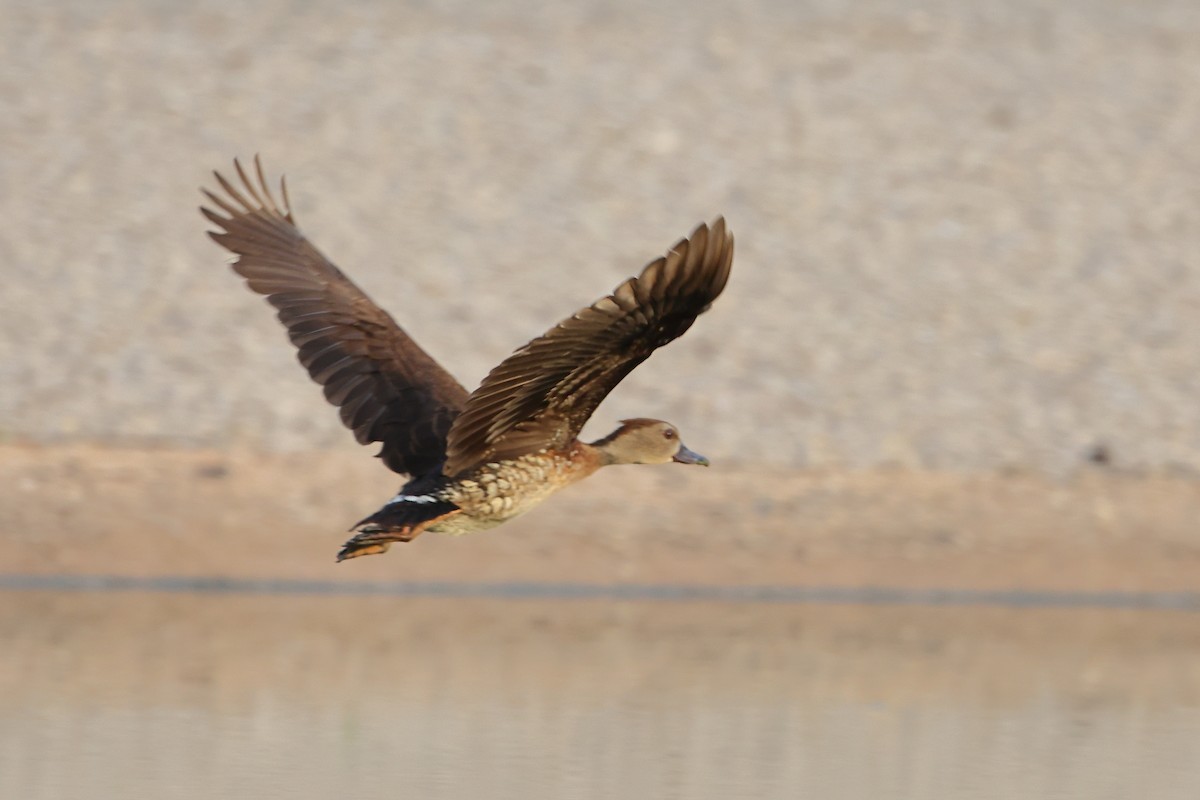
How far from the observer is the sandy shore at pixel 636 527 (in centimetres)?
1684

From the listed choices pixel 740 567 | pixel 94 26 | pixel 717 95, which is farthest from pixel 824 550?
pixel 94 26

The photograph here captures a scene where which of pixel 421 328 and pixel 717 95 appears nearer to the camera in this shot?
pixel 421 328

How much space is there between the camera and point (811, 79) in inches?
949

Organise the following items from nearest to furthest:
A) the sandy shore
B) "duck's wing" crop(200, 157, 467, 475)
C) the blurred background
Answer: "duck's wing" crop(200, 157, 467, 475)
the blurred background
the sandy shore

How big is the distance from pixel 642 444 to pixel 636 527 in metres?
7.73

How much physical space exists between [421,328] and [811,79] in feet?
21.8

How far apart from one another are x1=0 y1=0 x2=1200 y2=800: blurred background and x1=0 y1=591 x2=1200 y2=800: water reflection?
5cm

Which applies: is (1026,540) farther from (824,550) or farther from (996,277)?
(996,277)

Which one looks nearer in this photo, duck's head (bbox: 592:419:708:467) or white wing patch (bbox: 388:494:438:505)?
white wing patch (bbox: 388:494:438:505)

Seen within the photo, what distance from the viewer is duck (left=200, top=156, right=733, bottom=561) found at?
7.80 metres

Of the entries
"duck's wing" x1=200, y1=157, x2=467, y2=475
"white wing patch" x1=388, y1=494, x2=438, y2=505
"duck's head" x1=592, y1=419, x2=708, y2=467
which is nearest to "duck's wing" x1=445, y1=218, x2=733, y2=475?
"white wing patch" x1=388, y1=494, x2=438, y2=505

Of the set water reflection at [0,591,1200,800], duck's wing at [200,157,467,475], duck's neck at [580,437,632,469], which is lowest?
water reflection at [0,591,1200,800]

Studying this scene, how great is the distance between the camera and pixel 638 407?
730 inches

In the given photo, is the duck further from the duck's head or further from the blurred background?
the blurred background
